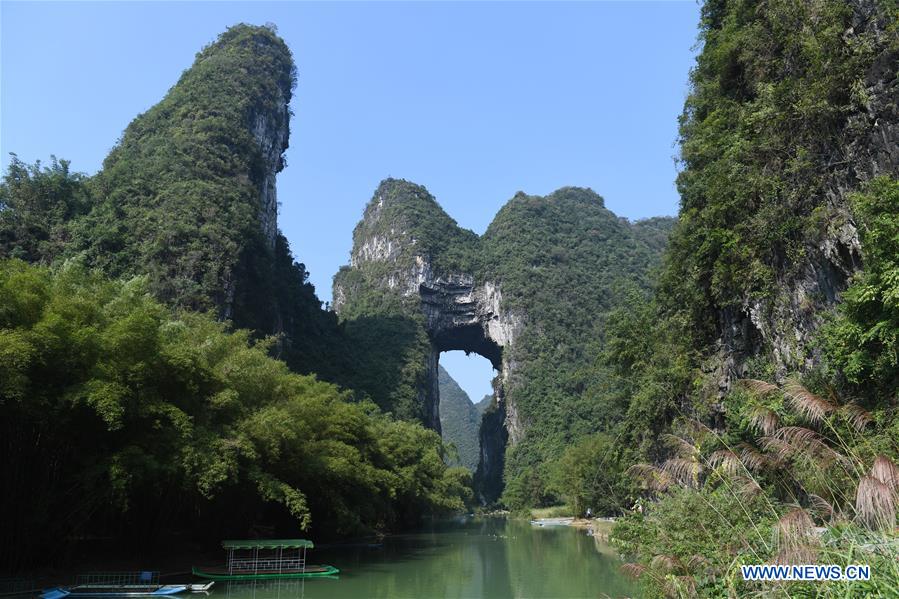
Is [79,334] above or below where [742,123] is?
below

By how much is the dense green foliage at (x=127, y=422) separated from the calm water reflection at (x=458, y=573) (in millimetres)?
2372

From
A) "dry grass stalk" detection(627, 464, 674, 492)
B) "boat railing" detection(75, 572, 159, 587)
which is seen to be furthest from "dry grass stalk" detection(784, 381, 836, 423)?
"boat railing" detection(75, 572, 159, 587)

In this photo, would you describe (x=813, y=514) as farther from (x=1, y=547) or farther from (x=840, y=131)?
(x=1, y=547)

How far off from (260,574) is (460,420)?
132 meters

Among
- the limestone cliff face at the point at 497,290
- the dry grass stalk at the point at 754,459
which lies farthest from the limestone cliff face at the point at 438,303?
the dry grass stalk at the point at 754,459

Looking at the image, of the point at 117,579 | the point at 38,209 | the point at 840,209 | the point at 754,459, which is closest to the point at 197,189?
the point at 38,209

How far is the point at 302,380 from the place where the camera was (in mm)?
22797

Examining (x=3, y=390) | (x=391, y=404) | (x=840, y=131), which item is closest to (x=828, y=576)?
(x=840, y=131)

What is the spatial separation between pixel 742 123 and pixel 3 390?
15275 millimetres

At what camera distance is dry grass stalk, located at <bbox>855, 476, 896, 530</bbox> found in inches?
119

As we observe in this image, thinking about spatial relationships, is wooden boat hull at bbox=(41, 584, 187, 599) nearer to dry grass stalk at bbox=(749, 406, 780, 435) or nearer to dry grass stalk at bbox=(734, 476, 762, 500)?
A: dry grass stalk at bbox=(734, 476, 762, 500)

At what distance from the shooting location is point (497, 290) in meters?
75.0

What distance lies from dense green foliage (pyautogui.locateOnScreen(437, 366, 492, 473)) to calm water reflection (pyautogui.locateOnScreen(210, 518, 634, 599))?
325ft

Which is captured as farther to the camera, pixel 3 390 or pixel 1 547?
pixel 1 547
